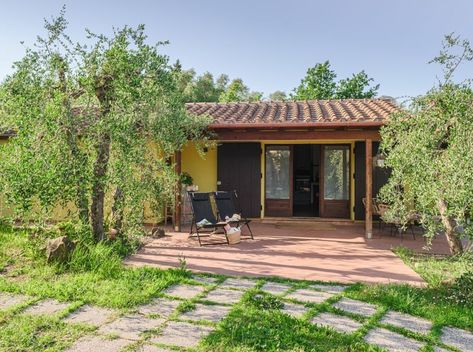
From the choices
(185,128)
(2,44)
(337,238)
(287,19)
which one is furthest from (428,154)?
(287,19)

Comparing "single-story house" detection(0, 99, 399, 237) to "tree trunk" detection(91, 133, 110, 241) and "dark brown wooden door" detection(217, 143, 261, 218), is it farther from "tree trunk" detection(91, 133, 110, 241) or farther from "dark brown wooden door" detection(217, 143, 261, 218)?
"tree trunk" detection(91, 133, 110, 241)

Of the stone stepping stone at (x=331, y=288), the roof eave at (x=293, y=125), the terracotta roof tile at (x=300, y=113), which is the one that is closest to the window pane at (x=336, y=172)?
the terracotta roof tile at (x=300, y=113)

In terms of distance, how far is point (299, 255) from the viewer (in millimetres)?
6508

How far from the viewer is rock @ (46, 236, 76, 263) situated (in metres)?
5.27

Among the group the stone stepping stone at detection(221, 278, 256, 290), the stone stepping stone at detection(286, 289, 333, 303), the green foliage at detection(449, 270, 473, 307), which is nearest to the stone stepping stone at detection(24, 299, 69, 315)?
the stone stepping stone at detection(221, 278, 256, 290)

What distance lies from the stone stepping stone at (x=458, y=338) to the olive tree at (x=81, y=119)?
4195 mm

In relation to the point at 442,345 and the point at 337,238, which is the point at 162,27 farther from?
the point at 442,345

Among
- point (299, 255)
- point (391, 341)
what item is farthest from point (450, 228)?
point (391, 341)

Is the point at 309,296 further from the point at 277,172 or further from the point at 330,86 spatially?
the point at 330,86

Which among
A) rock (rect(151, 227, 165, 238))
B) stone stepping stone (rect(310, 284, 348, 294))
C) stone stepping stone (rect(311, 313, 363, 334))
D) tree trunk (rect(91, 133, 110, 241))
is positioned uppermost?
tree trunk (rect(91, 133, 110, 241))

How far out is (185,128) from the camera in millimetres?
8062

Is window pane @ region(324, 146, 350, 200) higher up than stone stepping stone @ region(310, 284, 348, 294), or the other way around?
window pane @ region(324, 146, 350, 200)

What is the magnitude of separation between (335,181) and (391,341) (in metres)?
7.55

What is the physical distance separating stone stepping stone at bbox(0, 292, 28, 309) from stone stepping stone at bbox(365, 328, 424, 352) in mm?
3642
